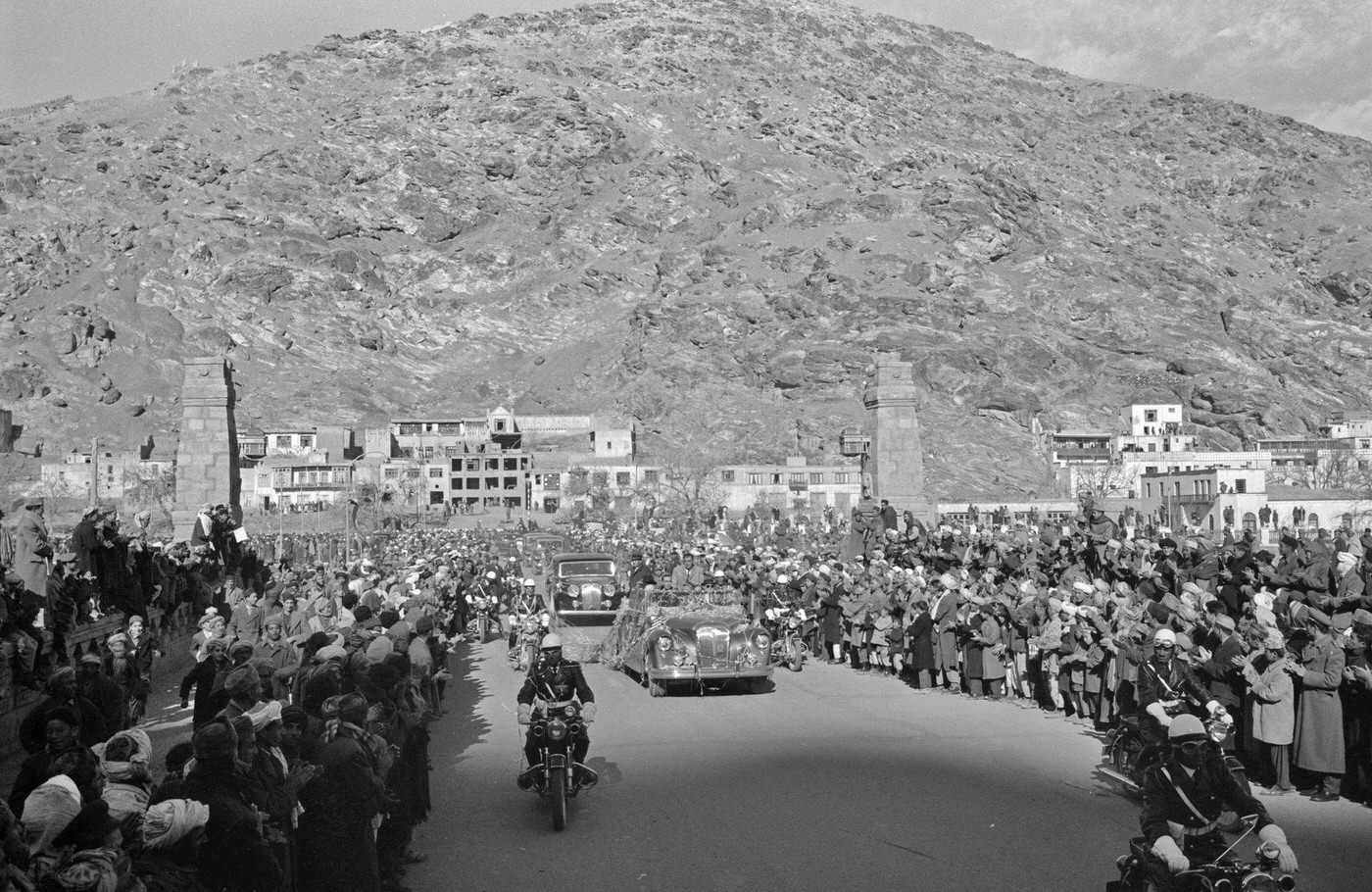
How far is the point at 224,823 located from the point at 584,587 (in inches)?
820

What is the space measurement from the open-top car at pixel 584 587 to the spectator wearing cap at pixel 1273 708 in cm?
1630

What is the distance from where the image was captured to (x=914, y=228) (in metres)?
142

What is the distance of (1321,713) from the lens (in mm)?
9031

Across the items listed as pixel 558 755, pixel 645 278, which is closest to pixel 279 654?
pixel 558 755

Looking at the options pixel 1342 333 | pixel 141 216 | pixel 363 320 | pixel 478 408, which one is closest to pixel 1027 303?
pixel 1342 333

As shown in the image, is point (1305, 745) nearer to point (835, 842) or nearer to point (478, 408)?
point (835, 842)

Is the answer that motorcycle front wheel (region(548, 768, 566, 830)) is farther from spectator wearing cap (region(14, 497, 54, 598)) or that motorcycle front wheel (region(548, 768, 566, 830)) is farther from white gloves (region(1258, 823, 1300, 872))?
spectator wearing cap (region(14, 497, 54, 598))

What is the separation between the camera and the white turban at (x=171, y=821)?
457cm

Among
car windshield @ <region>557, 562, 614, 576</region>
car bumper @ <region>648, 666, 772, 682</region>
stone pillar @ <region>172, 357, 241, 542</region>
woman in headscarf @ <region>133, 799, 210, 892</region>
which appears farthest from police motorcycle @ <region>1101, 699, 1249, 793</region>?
stone pillar @ <region>172, 357, 241, 542</region>

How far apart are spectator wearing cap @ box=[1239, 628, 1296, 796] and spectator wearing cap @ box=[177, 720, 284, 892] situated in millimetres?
7500

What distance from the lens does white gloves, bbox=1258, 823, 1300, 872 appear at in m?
4.89

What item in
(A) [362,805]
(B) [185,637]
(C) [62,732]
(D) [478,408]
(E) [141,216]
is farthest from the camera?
(E) [141,216]

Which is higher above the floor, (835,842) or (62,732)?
(62,732)

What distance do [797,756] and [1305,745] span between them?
4322mm
